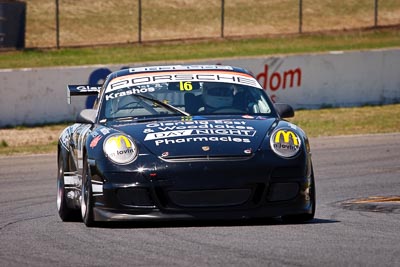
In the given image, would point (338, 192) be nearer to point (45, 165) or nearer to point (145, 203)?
point (145, 203)

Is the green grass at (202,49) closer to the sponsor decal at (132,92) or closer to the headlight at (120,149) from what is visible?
the sponsor decal at (132,92)

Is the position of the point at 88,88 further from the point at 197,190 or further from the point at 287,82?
the point at 287,82

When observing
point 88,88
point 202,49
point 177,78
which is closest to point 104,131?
point 177,78

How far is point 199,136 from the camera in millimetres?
8586

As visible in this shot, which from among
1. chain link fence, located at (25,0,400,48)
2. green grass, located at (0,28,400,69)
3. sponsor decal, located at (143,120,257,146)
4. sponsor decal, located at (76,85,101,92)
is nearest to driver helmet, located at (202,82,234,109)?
sponsor decal, located at (143,120,257,146)

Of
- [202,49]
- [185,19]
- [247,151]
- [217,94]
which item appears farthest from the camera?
[185,19]

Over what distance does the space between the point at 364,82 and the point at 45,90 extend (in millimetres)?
7091

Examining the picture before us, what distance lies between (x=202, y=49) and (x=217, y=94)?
23.4 meters

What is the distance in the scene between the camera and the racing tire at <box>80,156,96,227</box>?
860cm

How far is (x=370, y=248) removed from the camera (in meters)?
7.04

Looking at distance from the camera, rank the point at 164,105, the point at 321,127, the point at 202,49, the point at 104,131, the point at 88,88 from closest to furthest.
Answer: the point at 104,131 → the point at 164,105 → the point at 88,88 → the point at 321,127 → the point at 202,49

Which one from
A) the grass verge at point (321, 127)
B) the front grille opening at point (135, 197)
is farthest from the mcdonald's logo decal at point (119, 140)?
the grass verge at point (321, 127)

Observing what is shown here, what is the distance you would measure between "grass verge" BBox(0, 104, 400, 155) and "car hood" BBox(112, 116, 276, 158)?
37.1ft

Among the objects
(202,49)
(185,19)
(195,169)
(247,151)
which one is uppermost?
(247,151)
